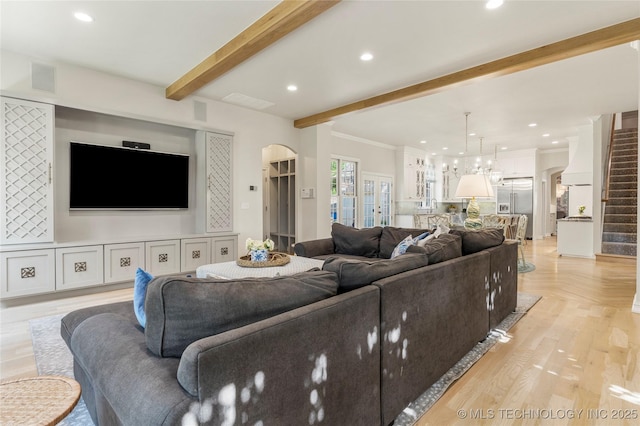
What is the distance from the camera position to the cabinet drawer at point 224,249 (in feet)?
16.7

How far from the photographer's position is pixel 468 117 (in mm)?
6234

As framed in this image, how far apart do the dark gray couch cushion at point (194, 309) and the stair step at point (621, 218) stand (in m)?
8.44

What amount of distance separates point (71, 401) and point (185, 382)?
0.46 metres

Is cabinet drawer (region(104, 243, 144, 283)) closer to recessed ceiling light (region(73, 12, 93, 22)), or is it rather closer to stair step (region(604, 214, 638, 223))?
recessed ceiling light (region(73, 12, 93, 22))

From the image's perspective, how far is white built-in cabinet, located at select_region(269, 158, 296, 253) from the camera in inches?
279

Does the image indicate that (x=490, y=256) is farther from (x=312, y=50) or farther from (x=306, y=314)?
(x=312, y=50)

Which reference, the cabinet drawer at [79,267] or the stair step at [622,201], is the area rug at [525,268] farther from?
the cabinet drawer at [79,267]

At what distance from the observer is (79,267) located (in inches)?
153

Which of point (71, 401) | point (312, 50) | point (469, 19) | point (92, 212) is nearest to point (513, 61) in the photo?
point (469, 19)

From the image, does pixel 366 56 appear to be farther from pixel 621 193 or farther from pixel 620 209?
pixel 621 193

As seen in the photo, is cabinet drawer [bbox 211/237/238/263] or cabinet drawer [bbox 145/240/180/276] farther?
cabinet drawer [bbox 211/237/238/263]

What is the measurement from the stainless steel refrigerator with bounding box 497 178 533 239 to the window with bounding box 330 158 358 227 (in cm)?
540

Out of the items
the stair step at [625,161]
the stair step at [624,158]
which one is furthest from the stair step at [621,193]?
the stair step at [624,158]

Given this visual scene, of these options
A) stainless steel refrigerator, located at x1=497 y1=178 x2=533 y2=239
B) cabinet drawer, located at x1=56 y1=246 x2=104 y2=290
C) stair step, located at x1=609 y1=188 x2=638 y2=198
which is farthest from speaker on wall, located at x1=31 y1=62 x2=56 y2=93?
stainless steel refrigerator, located at x1=497 y1=178 x2=533 y2=239
